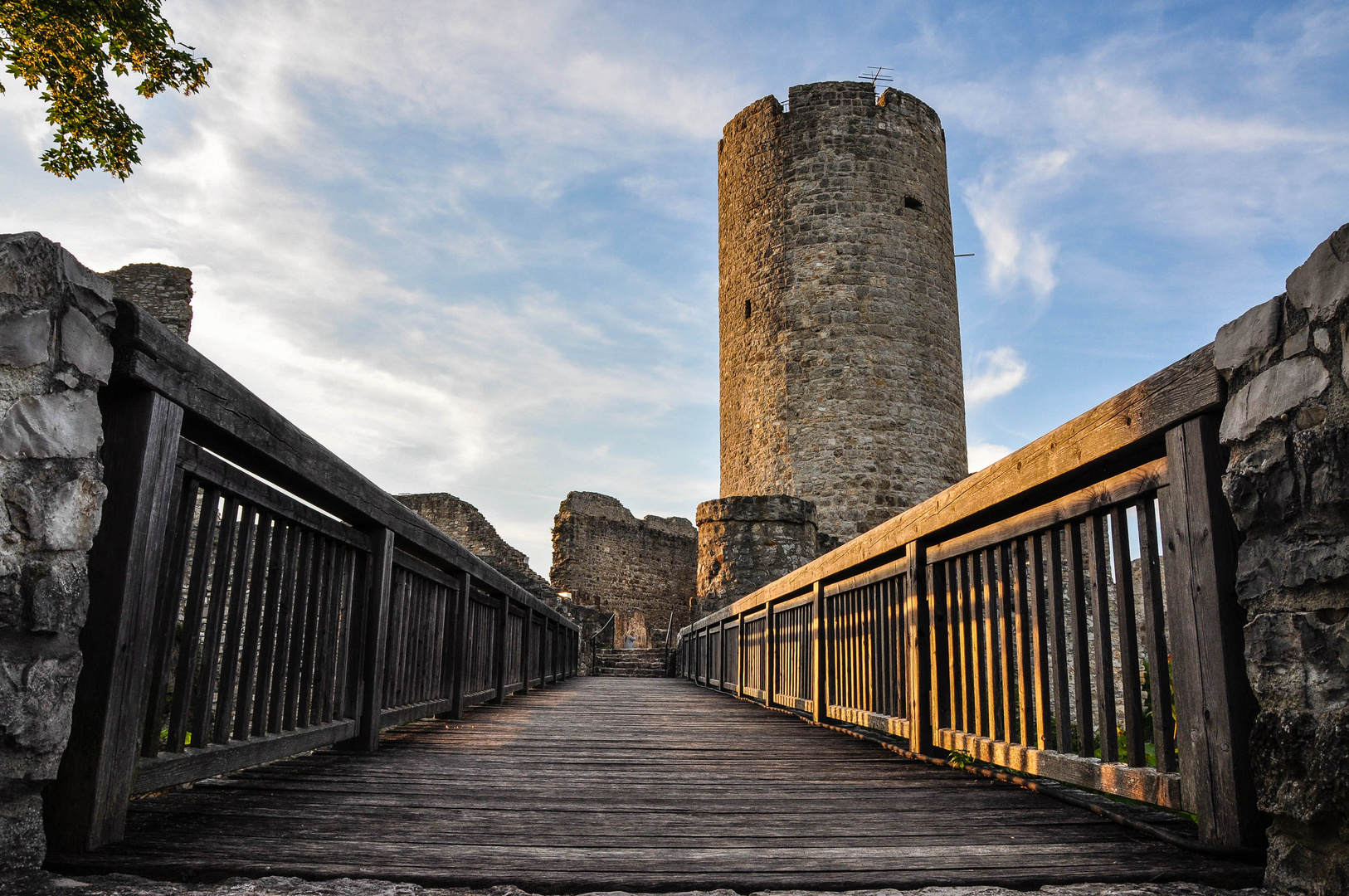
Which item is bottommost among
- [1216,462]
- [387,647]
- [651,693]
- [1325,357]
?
[651,693]

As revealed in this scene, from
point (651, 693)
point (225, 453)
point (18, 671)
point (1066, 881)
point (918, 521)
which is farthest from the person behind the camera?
point (651, 693)

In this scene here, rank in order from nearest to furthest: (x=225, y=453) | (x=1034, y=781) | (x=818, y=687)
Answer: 1. (x=225, y=453)
2. (x=1034, y=781)
3. (x=818, y=687)

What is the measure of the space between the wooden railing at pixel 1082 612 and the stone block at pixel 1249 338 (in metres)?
0.04

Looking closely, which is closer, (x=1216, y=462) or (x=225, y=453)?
(x=1216, y=462)

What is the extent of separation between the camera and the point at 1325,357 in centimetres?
143

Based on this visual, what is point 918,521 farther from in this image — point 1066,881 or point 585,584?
point 585,584

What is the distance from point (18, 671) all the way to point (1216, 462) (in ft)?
7.38

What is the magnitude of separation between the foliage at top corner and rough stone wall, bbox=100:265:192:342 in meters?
7.88

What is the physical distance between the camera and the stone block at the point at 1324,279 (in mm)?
1395

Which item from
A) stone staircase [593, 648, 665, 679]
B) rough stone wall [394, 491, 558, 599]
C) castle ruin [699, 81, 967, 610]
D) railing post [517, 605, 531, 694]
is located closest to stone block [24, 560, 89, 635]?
railing post [517, 605, 531, 694]

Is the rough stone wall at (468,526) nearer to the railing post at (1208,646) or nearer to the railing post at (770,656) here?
the railing post at (770,656)

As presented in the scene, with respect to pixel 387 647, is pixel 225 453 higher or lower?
higher

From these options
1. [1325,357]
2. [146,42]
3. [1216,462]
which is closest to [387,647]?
[1216,462]

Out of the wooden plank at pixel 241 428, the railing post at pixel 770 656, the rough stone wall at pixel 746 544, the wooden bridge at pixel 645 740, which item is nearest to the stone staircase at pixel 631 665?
the rough stone wall at pixel 746 544
